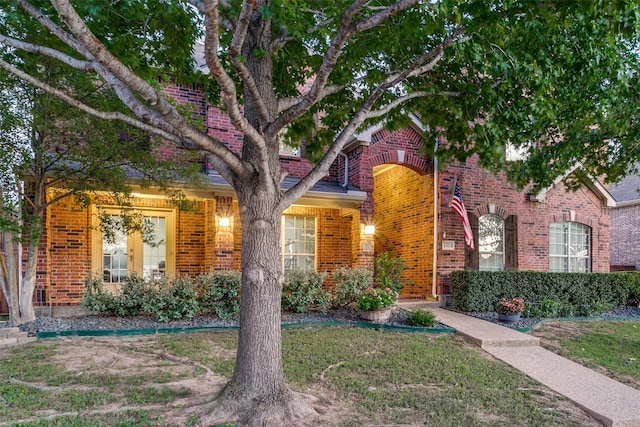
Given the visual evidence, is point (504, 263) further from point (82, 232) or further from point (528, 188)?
point (82, 232)

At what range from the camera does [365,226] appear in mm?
11703

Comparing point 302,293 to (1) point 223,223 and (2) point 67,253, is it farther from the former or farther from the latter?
(2) point 67,253

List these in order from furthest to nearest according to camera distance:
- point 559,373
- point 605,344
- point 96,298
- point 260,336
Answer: point 96,298 < point 605,344 < point 559,373 < point 260,336

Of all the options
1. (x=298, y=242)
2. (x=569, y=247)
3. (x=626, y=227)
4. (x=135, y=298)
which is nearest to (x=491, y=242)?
(x=569, y=247)

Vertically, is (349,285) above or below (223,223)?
below

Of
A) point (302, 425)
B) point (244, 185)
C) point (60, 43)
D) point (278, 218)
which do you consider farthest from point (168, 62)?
point (302, 425)

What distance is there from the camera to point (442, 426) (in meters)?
4.24

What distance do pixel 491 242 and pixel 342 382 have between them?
912 cm

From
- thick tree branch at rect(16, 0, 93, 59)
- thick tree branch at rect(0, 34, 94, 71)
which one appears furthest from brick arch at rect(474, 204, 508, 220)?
thick tree branch at rect(16, 0, 93, 59)

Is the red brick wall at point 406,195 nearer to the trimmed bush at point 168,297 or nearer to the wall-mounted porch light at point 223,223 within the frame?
the wall-mounted porch light at point 223,223

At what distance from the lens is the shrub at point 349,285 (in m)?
10.1

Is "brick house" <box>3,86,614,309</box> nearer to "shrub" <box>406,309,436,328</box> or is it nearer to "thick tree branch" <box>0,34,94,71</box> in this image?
"shrub" <box>406,309,436,328</box>

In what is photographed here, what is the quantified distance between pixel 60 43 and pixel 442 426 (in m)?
6.52

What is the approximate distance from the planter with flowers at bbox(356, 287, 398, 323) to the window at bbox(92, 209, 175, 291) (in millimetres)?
4844
